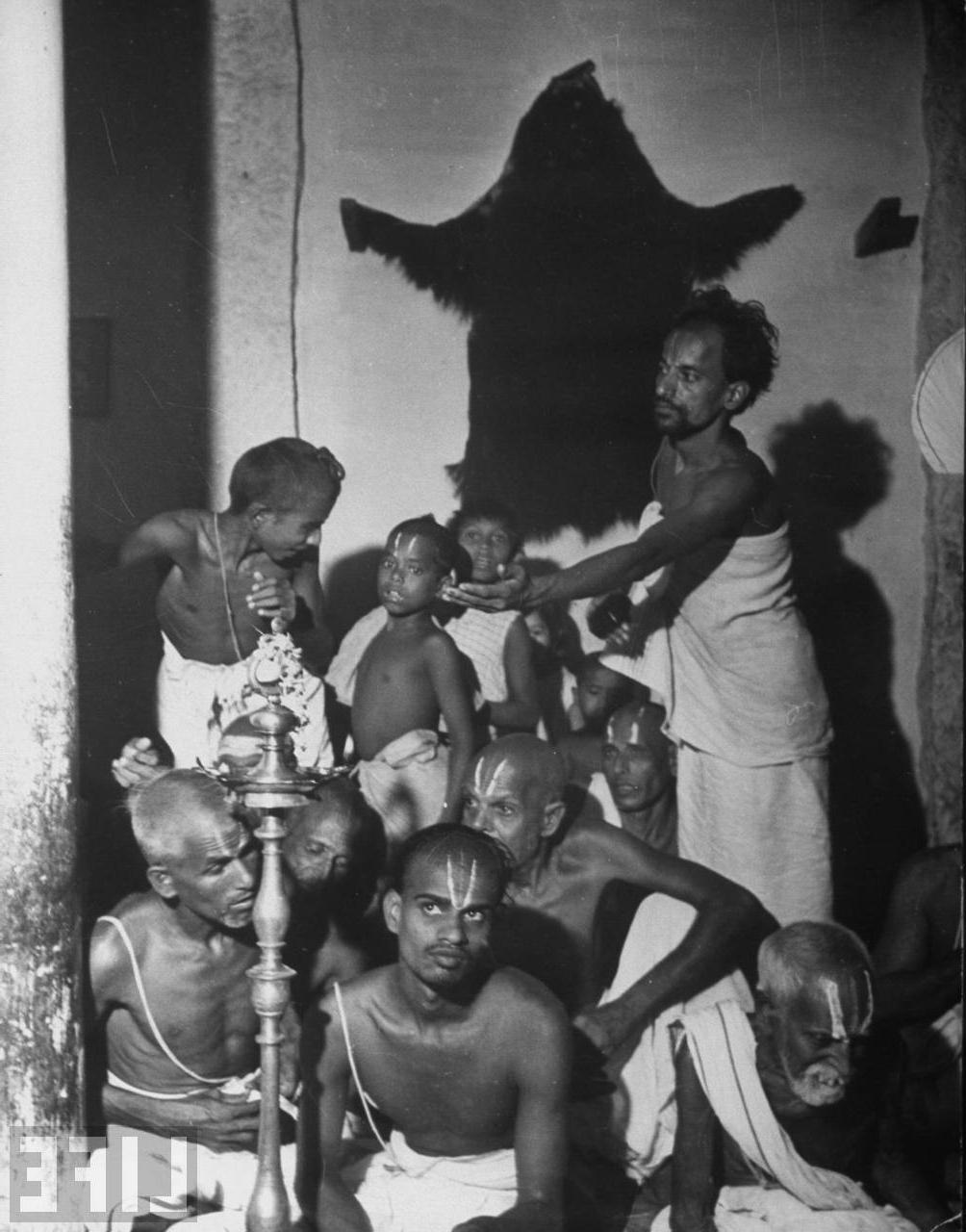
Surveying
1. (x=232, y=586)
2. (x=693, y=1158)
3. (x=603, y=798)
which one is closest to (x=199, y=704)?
(x=232, y=586)

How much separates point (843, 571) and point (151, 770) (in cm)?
207

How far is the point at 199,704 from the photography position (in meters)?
4.52

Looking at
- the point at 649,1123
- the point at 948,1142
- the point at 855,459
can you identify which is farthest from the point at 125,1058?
the point at 855,459

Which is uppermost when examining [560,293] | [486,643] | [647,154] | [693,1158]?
[647,154]

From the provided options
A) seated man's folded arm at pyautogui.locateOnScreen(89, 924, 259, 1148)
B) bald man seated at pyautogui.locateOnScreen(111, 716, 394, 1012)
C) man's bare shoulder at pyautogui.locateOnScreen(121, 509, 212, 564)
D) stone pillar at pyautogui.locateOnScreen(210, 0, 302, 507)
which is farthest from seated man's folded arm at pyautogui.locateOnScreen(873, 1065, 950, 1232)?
stone pillar at pyautogui.locateOnScreen(210, 0, 302, 507)

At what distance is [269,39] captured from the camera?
482 centimetres

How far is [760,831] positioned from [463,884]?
3.89 ft

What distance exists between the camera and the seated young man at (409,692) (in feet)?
15.0

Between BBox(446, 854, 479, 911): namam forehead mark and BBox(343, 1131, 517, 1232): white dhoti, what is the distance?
0.63 meters

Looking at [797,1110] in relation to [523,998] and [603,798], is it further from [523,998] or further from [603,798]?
[603,798]

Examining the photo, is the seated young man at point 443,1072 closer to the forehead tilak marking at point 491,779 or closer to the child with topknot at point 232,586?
the forehead tilak marking at point 491,779

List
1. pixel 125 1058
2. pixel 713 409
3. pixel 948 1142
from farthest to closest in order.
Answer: pixel 713 409, pixel 948 1142, pixel 125 1058

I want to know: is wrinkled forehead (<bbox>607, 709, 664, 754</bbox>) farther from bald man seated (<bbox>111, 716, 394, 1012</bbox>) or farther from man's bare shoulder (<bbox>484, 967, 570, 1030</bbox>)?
man's bare shoulder (<bbox>484, 967, 570, 1030</bbox>)

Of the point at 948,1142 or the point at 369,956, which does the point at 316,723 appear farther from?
the point at 948,1142
